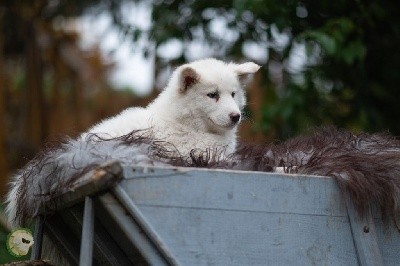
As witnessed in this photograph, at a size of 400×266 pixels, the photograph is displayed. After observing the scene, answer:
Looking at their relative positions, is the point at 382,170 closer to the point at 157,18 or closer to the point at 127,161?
the point at 127,161

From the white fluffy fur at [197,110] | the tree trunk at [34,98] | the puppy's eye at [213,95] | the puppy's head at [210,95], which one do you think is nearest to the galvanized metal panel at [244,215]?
the white fluffy fur at [197,110]

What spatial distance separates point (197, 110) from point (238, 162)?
0.77 m

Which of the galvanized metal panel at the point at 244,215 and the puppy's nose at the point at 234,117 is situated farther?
the puppy's nose at the point at 234,117

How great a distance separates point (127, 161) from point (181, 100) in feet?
3.57

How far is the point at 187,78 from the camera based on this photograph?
4.18 m

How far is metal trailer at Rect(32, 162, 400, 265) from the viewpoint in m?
3.00

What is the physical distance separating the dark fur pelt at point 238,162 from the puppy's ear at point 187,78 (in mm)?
521

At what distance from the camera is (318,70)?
6945 millimetres

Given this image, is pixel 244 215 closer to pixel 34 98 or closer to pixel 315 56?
pixel 315 56

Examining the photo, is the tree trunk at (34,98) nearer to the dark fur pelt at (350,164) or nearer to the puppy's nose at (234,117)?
the puppy's nose at (234,117)

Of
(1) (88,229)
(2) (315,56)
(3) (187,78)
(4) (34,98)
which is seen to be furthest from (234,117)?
(4) (34,98)

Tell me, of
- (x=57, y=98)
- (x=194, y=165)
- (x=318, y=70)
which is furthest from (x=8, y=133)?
(x=194, y=165)

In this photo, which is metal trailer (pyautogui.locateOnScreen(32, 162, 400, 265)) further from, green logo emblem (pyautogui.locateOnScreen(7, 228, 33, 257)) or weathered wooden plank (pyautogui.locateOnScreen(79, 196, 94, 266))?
green logo emblem (pyautogui.locateOnScreen(7, 228, 33, 257))

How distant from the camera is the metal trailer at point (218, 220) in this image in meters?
3.00
